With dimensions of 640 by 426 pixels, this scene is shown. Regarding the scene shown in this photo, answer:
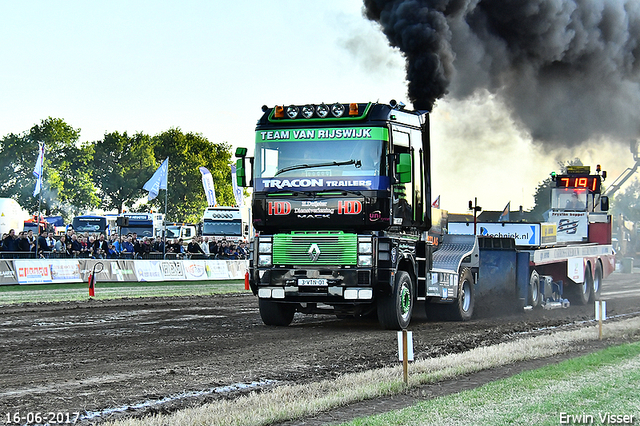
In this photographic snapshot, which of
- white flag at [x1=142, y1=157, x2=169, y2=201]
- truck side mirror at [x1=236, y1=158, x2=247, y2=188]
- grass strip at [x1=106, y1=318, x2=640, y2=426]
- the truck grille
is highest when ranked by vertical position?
white flag at [x1=142, y1=157, x2=169, y2=201]

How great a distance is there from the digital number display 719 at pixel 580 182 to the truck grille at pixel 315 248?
1394 cm

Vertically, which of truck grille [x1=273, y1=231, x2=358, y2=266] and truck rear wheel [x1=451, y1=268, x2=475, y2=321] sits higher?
truck grille [x1=273, y1=231, x2=358, y2=266]

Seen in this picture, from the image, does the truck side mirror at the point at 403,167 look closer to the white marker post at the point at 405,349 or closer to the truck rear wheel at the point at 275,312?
the truck rear wheel at the point at 275,312

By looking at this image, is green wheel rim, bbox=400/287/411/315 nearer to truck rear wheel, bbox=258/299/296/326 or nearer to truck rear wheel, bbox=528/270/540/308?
truck rear wheel, bbox=258/299/296/326

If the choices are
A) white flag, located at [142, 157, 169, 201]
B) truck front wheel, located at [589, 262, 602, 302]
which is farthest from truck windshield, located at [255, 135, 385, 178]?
white flag, located at [142, 157, 169, 201]

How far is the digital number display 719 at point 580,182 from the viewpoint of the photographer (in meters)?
25.3

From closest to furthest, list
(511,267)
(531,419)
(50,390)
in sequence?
(531,419) → (50,390) → (511,267)

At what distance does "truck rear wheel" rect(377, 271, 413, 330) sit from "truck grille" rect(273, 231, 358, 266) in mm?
977

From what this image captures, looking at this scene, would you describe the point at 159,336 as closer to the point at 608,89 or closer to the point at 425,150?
the point at 425,150

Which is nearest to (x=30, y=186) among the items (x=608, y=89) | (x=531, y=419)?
(x=608, y=89)

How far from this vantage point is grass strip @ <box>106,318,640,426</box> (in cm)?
684

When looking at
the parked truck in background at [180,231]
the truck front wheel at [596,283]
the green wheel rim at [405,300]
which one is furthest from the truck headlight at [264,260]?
the parked truck in background at [180,231]

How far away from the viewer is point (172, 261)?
32469 millimetres

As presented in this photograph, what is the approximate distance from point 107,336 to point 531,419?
8.50 meters
